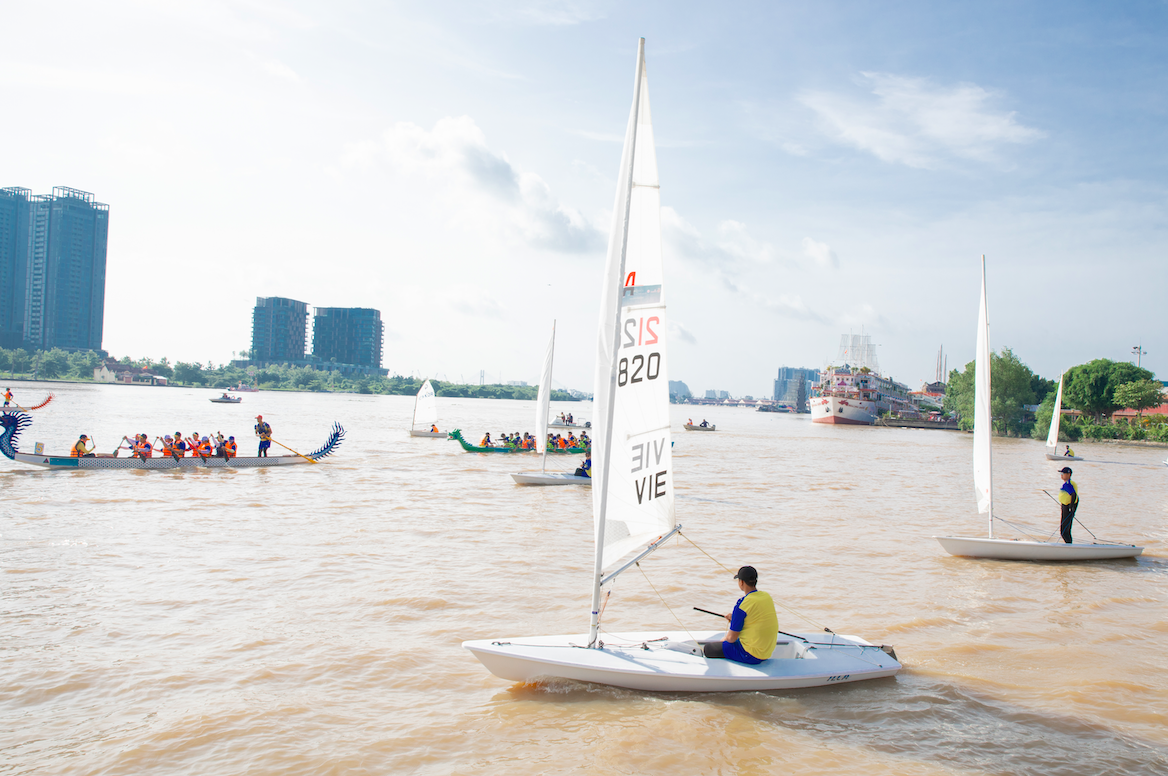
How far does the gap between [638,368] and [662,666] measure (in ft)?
11.0

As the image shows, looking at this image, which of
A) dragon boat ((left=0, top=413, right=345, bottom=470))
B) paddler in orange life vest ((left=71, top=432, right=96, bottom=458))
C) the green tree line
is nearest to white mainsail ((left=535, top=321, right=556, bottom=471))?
dragon boat ((left=0, top=413, right=345, bottom=470))

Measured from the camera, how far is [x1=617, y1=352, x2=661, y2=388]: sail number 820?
7270mm

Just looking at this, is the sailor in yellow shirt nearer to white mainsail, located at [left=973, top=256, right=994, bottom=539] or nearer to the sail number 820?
the sail number 820

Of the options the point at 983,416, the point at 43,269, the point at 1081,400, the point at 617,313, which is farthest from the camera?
the point at 43,269

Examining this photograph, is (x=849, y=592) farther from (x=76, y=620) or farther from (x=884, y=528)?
(x=76, y=620)

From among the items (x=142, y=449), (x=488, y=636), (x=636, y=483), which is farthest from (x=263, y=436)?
(x=636, y=483)

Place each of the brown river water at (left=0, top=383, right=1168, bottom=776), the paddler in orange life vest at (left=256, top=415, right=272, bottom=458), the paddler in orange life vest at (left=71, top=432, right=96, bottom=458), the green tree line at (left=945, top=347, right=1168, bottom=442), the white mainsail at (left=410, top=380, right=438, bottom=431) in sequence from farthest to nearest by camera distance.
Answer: the green tree line at (left=945, top=347, right=1168, bottom=442) < the white mainsail at (left=410, top=380, right=438, bottom=431) < the paddler in orange life vest at (left=256, top=415, right=272, bottom=458) < the paddler in orange life vest at (left=71, top=432, right=96, bottom=458) < the brown river water at (left=0, top=383, right=1168, bottom=776)

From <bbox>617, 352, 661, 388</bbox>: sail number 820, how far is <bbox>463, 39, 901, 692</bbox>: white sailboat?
0.01 m

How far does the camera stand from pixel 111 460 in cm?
2469

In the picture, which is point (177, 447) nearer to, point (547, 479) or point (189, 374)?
point (547, 479)

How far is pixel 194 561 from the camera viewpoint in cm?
1312

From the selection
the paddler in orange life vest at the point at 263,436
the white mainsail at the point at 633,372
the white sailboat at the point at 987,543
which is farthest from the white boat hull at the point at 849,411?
the white mainsail at the point at 633,372

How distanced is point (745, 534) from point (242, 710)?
13.3 meters

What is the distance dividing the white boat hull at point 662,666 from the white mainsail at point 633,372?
455mm
